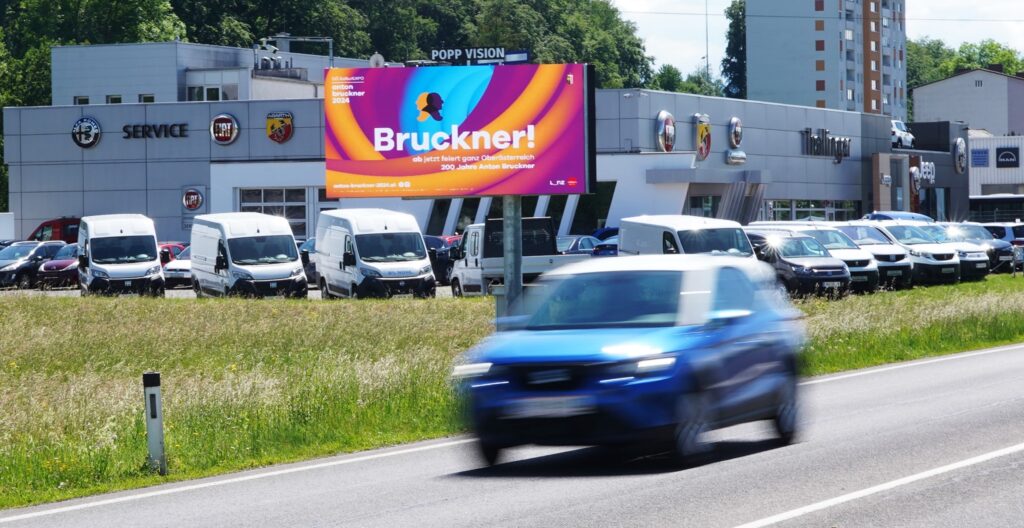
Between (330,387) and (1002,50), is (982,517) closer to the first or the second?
(330,387)

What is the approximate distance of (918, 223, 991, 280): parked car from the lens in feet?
138

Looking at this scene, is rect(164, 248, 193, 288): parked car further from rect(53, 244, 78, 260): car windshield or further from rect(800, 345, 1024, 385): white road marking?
rect(800, 345, 1024, 385): white road marking

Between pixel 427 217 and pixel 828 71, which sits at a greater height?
pixel 828 71

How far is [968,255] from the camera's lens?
4206 centimetres

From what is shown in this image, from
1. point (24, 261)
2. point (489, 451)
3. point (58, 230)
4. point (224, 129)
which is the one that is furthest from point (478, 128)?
point (224, 129)

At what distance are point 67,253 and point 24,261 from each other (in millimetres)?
1681

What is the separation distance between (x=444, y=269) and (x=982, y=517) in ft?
123

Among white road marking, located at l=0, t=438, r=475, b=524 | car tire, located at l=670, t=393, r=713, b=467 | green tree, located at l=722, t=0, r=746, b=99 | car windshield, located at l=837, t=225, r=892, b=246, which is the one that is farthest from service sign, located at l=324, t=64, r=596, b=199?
green tree, located at l=722, t=0, r=746, b=99

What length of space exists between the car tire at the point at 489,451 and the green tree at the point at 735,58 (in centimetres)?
14010

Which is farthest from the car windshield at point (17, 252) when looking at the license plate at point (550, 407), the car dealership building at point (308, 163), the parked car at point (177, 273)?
the license plate at point (550, 407)

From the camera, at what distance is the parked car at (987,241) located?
4409 cm

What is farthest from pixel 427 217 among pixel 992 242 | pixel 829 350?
pixel 829 350

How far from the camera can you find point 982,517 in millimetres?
9195

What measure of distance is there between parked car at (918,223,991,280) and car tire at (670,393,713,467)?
31911 millimetres
